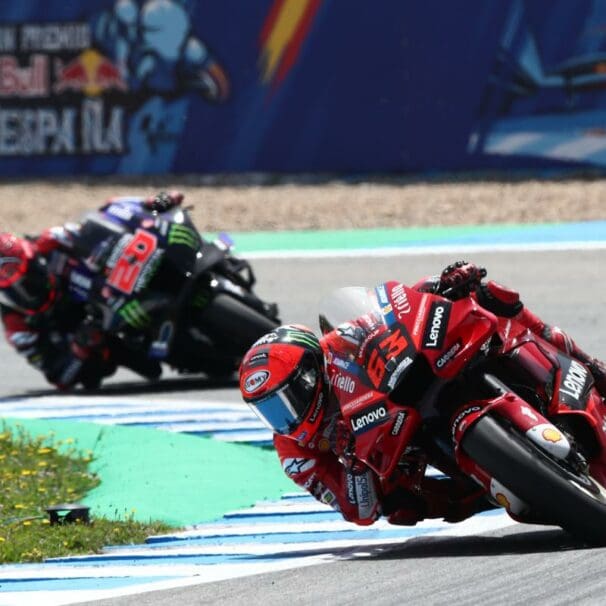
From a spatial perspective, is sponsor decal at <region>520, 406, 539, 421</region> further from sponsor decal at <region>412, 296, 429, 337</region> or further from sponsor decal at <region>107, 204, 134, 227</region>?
sponsor decal at <region>107, 204, 134, 227</region>

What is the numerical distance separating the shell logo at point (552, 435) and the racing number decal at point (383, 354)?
2.09 ft

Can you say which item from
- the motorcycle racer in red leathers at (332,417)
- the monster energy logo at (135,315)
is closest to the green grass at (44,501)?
the motorcycle racer in red leathers at (332,417)

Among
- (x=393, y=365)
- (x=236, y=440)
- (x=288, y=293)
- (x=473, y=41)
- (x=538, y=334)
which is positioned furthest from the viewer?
(x=473, y=41)

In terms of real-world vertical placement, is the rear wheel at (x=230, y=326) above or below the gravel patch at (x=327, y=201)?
above

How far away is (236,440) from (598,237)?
24.4ft

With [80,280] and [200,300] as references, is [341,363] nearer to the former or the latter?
[200,300]

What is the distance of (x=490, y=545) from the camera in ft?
20.8

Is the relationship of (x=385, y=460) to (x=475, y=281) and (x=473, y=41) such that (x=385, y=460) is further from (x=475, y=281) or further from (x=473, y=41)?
(x=473, y=41)

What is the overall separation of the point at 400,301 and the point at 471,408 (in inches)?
21.2

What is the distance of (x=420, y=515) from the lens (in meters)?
6.59

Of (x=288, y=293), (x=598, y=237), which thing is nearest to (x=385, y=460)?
(x=288, y=293)

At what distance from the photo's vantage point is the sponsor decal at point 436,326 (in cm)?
613

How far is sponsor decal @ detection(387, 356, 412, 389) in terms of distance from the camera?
6172mm

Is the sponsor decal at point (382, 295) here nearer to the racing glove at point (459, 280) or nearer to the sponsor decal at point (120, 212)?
the racing glove at point (459, 280)
